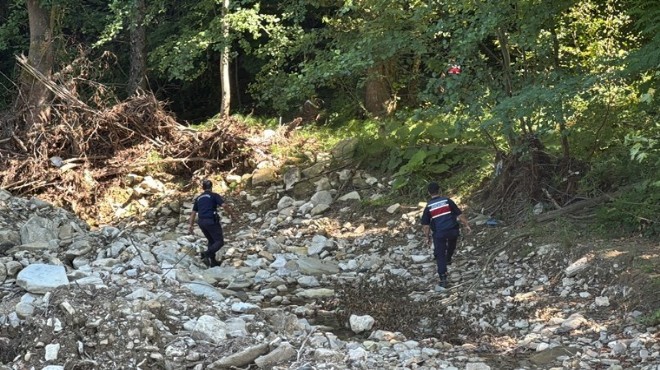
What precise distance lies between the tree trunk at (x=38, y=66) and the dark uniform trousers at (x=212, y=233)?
6.54 m

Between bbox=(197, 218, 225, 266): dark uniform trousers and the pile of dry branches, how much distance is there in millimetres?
4591

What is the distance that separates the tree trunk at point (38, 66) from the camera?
16.0 meters

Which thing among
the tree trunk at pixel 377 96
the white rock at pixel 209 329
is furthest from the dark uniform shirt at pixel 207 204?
the tree trunk at pixel 377 96

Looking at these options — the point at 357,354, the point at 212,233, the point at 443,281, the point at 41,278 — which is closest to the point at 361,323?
the point at 357,354

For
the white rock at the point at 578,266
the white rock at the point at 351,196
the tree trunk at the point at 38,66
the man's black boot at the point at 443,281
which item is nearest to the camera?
the white rock at the point at 578,266

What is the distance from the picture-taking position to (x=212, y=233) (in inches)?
434

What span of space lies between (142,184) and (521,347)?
979 centimetres

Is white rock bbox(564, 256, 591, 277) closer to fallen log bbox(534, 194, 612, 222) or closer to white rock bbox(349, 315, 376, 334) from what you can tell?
fallen log bbox(534, 194, 612, 222)

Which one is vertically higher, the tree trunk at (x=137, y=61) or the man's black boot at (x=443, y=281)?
the tree trunk at (x=137, y=61)

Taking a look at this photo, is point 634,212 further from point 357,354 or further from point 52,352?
point 52,352

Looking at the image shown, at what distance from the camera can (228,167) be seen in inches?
621

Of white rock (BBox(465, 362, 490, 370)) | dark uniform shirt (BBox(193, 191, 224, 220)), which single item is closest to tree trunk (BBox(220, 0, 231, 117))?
dark uniform shirt (BBox(193, 191, 224, 220))

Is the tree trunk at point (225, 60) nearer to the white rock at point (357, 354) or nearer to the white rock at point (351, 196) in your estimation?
the white rock at point (351, 196)

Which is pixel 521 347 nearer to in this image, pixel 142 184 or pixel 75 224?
pixel 75 224
